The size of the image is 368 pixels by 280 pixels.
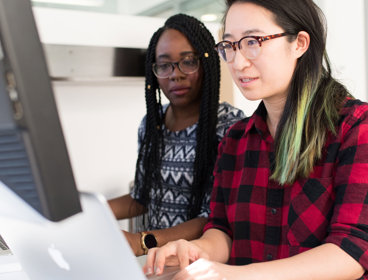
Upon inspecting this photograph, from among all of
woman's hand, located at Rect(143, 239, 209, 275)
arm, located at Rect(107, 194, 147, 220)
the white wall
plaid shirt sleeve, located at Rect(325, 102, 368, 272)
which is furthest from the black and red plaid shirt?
the white wall

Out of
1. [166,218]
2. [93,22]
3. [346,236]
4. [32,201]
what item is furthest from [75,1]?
[32,201]

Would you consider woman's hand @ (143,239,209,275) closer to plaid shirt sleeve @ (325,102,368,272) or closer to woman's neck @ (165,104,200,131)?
plaid shirt sleeve @ (325,102,368,272)

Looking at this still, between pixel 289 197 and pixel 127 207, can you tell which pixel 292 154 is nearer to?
pixel 289 197

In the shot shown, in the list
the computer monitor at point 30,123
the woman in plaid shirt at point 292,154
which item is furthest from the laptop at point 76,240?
the woman in plaid shirt at point 292,154

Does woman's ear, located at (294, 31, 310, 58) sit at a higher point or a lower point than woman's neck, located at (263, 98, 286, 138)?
higher

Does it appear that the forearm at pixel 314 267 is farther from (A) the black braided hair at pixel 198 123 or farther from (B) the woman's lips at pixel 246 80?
(A) the black braided hair at pixel 198 123

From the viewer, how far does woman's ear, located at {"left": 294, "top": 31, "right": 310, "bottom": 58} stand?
3.19 ft

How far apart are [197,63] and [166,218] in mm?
504

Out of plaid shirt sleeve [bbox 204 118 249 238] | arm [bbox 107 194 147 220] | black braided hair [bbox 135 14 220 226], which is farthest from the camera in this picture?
arm [bbox 107 194 147 220]

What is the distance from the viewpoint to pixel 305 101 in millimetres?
961

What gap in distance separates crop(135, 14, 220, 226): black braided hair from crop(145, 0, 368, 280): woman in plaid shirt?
0.26 m

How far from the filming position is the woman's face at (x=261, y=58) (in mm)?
952

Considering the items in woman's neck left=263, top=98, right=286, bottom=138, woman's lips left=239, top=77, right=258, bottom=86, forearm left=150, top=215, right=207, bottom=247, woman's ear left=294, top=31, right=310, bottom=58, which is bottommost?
forearm left=150, top=215, right=207, bottom=247

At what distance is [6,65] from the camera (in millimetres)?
327
